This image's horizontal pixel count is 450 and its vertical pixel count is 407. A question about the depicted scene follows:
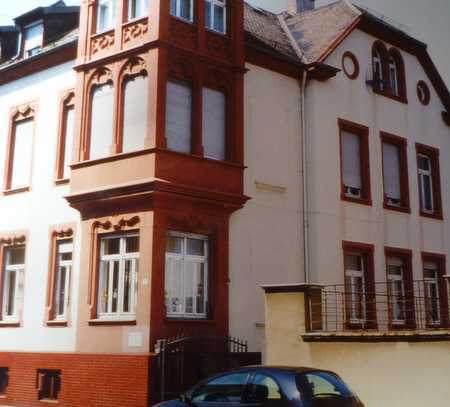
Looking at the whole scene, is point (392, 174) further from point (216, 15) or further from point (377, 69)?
point (216, 15)

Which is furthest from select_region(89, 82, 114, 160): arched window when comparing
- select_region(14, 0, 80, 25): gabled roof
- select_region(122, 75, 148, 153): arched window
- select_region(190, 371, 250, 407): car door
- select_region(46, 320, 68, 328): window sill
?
select_region(190, 371, 250, 407): car door

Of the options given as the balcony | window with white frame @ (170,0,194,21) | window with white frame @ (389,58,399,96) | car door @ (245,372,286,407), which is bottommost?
car door @ (245,372,286,407)

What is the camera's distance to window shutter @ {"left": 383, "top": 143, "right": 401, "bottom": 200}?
22312 millimetres

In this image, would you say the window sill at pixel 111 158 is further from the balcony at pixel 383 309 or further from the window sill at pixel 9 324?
the balcony at pixel 383 309

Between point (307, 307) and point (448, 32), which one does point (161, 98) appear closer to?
point (307, 307)

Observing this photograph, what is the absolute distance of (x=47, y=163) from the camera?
19.3 meters

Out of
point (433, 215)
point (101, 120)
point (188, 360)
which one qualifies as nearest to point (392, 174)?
point (433, 215)

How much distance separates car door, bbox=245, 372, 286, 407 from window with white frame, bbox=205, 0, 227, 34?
11.0 meters

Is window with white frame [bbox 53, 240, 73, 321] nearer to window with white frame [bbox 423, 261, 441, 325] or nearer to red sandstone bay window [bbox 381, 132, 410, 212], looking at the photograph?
red sandstone bay window [bbox 381, 132, 410, 212]

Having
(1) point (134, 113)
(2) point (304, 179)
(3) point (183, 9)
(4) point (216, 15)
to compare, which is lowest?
(2) point (304, 179)

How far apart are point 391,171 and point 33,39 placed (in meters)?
12.3

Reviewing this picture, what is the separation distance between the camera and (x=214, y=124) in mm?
17828

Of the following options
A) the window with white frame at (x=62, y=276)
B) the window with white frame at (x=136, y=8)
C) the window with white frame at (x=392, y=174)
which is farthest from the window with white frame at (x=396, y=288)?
the window with white frame at (x=136, y=8)

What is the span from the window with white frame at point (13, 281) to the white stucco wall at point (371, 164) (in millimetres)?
8228
